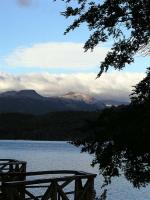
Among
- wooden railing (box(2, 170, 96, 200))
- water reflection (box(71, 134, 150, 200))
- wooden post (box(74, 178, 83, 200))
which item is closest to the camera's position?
wooden railing (box(2, 170, 96, 200))

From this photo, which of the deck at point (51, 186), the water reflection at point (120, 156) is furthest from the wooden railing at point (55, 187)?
the water reflection at point (120, 156)

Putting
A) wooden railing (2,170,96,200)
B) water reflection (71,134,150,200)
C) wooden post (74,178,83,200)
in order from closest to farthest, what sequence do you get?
wooden railing (2,170,96,200) → water reflection (71,134,150,200) → wooden post (74,178,83,200)

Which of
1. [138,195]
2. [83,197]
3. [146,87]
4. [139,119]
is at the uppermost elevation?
[146,87]

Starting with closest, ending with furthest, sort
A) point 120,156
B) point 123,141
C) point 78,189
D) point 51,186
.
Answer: point 123,141
point 51,186
point 120,156
point 78,189

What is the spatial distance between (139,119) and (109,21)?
12.9ft

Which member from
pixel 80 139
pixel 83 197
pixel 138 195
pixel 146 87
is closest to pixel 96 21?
pixel 146 87

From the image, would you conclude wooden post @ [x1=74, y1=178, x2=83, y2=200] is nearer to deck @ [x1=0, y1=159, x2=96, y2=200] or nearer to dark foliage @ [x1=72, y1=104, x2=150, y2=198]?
deck @ [x1=0, y1=159, x2=96, y2=200]

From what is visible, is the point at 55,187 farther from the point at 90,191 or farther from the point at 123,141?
the point at 123,141

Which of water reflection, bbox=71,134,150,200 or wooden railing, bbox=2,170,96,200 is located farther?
water reflection, bbox=71,134,150,200

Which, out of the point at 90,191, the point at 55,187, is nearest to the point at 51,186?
the point at 55,187

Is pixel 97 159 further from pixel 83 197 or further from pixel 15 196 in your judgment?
pixel 15 196

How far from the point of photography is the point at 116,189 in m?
62.4

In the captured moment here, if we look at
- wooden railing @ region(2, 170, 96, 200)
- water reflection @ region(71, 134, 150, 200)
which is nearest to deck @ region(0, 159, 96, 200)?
wooden railing @ region(2, 170, 96, 200)

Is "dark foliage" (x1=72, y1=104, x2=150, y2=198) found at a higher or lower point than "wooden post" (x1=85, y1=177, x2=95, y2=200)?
higher
